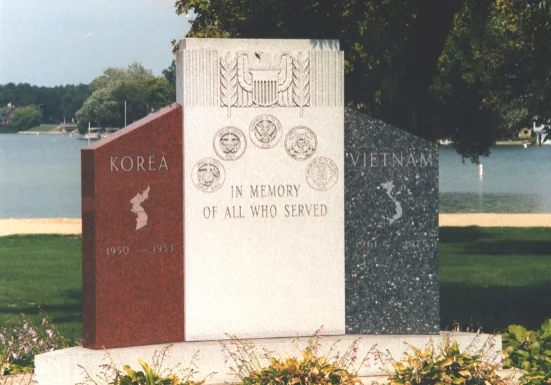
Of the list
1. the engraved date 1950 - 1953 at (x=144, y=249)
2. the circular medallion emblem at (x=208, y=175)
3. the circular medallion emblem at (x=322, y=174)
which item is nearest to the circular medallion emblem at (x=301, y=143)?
the circular medallion emblem at (x=322, y=174)

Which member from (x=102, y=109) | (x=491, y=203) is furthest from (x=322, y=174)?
(x=102, y=109)

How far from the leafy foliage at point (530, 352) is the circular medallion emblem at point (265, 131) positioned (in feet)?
9.48

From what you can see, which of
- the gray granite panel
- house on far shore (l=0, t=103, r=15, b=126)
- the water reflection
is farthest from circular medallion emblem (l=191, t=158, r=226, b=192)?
house on far shore (l=0, t=103, r=15, b=126)

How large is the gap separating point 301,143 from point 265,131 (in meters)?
0.37

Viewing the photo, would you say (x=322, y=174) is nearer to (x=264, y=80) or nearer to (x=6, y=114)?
(x=264, y=80)

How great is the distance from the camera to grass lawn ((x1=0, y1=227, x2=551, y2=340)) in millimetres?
16411

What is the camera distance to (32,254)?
25328mm

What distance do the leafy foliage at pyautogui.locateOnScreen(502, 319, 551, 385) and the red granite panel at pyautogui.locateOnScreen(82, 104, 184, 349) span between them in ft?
10.1

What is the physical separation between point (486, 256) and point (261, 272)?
45.4 ft

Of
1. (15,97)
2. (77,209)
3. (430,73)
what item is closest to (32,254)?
(430,73)

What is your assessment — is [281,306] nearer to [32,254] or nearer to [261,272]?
[261,272]

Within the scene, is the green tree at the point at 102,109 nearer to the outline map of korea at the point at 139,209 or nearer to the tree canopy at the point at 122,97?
the tree canopy at the point at 122,97

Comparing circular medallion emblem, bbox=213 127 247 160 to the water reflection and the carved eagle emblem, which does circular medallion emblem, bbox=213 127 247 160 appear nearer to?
the carved eagle emblem

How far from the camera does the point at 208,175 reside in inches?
421
